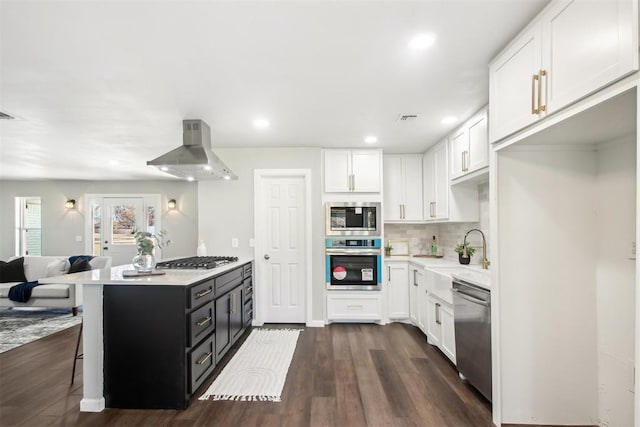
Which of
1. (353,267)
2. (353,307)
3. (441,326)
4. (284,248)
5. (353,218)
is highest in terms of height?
(353,218)

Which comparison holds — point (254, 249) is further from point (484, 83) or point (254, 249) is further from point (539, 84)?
point (539, 84)

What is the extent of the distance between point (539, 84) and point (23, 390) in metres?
4.20

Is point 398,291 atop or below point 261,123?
below

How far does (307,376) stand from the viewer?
281cm

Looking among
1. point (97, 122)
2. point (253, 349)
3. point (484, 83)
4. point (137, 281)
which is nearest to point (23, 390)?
point (137, 281)

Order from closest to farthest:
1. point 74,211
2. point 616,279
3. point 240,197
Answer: point 616,279
point 240,197
point 74,211

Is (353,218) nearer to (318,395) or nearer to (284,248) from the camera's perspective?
(284,248)

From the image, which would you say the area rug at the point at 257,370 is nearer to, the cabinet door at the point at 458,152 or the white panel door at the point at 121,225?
the cabinet door at the point at 458,152

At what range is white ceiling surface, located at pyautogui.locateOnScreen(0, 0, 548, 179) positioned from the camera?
1671 mm

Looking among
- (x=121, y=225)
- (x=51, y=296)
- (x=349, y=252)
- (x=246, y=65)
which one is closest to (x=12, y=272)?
(x=51, y=296)

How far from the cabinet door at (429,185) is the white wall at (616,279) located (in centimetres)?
224

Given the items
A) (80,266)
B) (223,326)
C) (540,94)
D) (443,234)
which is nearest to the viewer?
(540,94)

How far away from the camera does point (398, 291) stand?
173 inches

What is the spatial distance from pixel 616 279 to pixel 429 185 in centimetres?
263
